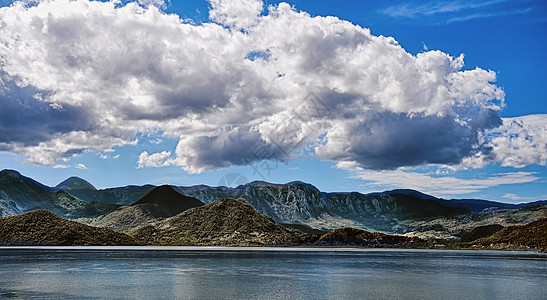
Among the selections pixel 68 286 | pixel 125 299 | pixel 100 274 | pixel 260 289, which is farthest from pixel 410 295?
pixel 100 274

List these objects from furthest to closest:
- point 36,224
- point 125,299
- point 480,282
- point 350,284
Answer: point 36,224 < point 480,282 < point 350,284 < point 125,299

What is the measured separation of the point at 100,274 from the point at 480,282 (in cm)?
4896

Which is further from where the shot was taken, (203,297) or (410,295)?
(410,295)

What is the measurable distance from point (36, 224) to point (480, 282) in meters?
184

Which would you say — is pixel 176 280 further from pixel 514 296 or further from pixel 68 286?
pixel 514 296

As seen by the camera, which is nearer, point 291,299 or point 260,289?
point 291,299

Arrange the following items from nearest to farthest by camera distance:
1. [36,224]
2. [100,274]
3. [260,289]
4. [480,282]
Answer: [260,289] → [480,282] → [100,274] → [36,224]

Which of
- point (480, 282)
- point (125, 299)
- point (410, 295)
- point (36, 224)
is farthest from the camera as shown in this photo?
point (36, 224)

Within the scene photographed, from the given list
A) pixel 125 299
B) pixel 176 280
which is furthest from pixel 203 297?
pixel 176 280

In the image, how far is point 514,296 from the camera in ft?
151

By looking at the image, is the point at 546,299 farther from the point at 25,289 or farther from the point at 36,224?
the point at 36,224

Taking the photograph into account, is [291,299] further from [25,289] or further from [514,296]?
[25,289]

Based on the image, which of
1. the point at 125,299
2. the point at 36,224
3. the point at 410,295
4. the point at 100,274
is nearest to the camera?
the point at 125,299

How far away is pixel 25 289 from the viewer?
155 feet
